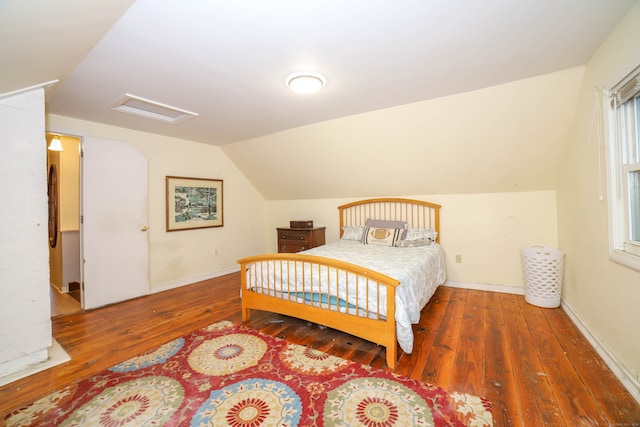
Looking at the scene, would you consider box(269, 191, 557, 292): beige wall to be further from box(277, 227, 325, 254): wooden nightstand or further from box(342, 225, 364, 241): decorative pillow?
box(277, 227, 325, 254): wooden nightstand

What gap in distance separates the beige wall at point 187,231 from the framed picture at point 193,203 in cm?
9

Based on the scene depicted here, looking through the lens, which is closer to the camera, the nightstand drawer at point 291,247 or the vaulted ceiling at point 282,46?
the vaulted ceiling at point 282,46

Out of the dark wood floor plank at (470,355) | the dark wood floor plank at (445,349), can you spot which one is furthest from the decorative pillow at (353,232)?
→ the dark wood floor plank at (470,355)

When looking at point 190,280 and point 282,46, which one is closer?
point 282,46

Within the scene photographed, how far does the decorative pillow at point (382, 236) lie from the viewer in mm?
3663

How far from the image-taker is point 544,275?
2.84m

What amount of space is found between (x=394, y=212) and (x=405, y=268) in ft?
6.16

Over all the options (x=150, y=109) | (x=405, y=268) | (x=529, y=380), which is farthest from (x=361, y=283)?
(x=150, y=109)

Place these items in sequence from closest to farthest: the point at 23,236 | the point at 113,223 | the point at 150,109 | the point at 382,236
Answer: the point at 23,236
the point at 150,109
the point at 113,223
the point at 382,236

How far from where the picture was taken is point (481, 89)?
250cm

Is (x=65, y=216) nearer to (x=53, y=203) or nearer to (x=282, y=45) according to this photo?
(x=53, y=203)

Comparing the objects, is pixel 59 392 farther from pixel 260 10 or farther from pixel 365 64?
pixel 365 64

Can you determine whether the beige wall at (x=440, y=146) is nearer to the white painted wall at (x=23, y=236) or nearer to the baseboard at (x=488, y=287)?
the baseboard at (x=488, y=287)

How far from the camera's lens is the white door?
315 cm
